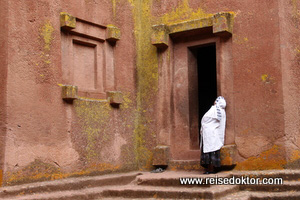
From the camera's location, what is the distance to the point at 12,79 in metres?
5.34

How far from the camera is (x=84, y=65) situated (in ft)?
21.9

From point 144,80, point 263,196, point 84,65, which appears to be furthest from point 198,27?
point 263,196

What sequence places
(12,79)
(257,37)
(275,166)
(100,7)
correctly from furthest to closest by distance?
(100,7)
(257,37)
(275,166)
(12,79)

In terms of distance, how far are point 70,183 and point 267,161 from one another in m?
3.08

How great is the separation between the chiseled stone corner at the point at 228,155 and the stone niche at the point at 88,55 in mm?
2328

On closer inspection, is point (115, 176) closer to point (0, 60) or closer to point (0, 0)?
point (0, 60)

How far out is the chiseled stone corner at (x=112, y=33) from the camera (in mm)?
6980

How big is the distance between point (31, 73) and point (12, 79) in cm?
35

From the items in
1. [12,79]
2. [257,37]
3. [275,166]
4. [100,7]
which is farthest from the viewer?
[100,7]

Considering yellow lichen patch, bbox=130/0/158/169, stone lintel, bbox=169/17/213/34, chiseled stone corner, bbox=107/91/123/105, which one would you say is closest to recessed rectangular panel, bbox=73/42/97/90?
chiseled stone corner, bbox=107/91/123/105

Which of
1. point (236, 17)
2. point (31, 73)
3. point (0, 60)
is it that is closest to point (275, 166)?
point (236, 17)

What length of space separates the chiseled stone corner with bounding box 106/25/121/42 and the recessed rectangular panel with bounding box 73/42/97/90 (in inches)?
13.3

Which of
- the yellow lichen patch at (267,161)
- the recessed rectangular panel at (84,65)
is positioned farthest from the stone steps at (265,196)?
the recessed rectangular panel at (84,65)

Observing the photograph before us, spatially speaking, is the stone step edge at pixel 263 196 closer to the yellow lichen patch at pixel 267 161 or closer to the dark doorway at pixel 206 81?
the yellow lichen patch at pixel 267 161
